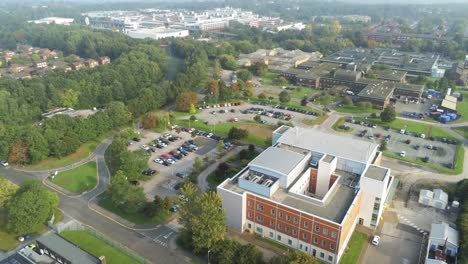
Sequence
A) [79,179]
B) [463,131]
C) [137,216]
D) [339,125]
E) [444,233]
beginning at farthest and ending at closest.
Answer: [339,125], [463,131], [79,179], [137,216], [444,233]

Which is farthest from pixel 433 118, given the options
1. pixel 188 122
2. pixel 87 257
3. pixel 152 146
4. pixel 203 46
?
pixel 203 46

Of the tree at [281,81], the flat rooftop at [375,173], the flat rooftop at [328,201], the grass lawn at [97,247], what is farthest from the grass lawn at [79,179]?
the tree at [281,81]

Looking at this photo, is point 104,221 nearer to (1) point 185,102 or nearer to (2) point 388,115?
(1) point 185,102

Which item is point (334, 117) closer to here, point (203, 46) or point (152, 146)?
point (152, 146)

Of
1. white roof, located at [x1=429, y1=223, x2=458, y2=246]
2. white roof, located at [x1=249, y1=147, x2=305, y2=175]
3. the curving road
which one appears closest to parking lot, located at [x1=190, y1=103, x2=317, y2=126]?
the curving road

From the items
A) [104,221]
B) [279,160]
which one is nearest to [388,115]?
[279,160]

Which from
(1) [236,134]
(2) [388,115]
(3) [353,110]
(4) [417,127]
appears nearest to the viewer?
(1) [236,134]
